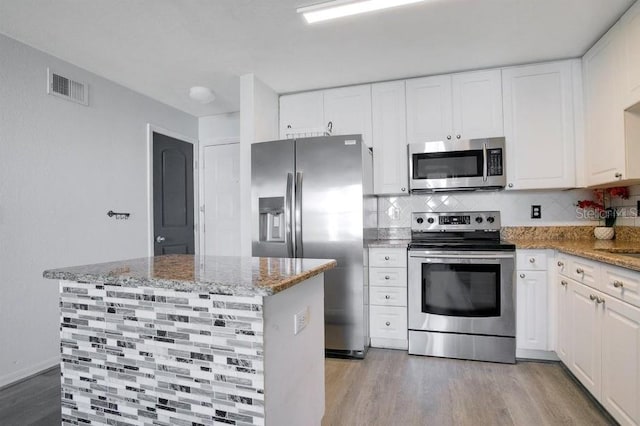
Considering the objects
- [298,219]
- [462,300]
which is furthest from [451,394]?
[298,219]

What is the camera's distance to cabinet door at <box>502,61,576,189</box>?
2.89 m

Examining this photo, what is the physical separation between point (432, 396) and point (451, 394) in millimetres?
127

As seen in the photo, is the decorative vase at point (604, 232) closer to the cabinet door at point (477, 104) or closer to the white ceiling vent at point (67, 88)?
the cabinet door at point (477, 104)

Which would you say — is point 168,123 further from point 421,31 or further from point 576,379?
point 576,379

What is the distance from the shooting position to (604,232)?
2.74 m

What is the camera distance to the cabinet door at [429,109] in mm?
3146

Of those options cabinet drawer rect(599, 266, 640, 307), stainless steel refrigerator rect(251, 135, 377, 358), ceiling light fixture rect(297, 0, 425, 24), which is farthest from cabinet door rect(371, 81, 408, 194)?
cabinet drawer rect(599, 266, 640, 307)

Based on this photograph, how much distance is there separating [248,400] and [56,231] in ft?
8.12

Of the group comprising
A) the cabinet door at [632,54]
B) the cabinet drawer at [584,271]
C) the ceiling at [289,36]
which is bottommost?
the cabinet drawer at [584,271]

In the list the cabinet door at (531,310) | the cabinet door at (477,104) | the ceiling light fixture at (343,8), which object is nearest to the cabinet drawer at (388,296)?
the cabinet door at (531,310)

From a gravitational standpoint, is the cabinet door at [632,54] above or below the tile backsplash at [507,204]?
above

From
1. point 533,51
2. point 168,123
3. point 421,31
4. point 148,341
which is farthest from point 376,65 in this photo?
point 148,341

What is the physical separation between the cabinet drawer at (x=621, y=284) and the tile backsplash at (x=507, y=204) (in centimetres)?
138

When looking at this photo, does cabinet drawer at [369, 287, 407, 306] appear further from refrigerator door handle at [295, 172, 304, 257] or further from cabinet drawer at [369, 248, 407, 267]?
refrigerator door handle at [295, 172, 304, 257]
